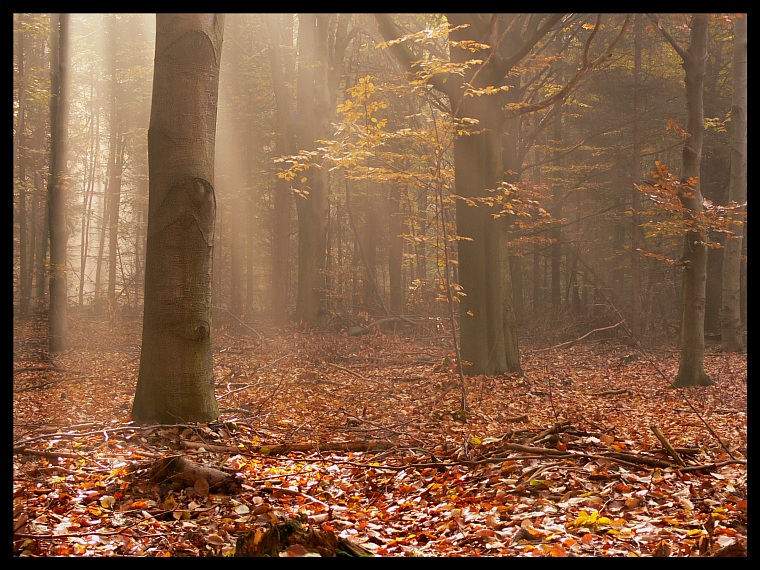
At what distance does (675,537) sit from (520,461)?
6.10 feet

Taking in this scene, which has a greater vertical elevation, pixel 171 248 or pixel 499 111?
pixel 499 111

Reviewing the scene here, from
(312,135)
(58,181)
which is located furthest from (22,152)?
(312,135)

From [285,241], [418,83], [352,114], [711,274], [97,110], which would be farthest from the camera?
[97,110]

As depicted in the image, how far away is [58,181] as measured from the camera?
13.1 meters

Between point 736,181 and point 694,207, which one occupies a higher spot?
point 736,181

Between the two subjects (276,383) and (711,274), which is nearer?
(276,383)

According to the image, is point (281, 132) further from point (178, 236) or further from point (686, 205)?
point (178, 236)

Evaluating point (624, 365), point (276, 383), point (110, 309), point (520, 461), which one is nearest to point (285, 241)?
point (110, 309)

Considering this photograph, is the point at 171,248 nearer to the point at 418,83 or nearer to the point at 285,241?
the point at 418,83

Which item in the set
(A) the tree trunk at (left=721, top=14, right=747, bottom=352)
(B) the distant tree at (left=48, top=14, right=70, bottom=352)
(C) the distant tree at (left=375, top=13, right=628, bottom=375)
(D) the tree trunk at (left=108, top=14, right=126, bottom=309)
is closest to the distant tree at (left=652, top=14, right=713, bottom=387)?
(C) the distant tree at (left=375, top=13, right=628, bottom=375)

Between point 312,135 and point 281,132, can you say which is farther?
point 281,132

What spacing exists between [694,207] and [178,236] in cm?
876

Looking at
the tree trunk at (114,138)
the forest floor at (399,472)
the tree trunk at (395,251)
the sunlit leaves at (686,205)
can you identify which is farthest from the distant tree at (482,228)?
the tree trunk at (114,138)

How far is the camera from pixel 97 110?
83.2 feet
